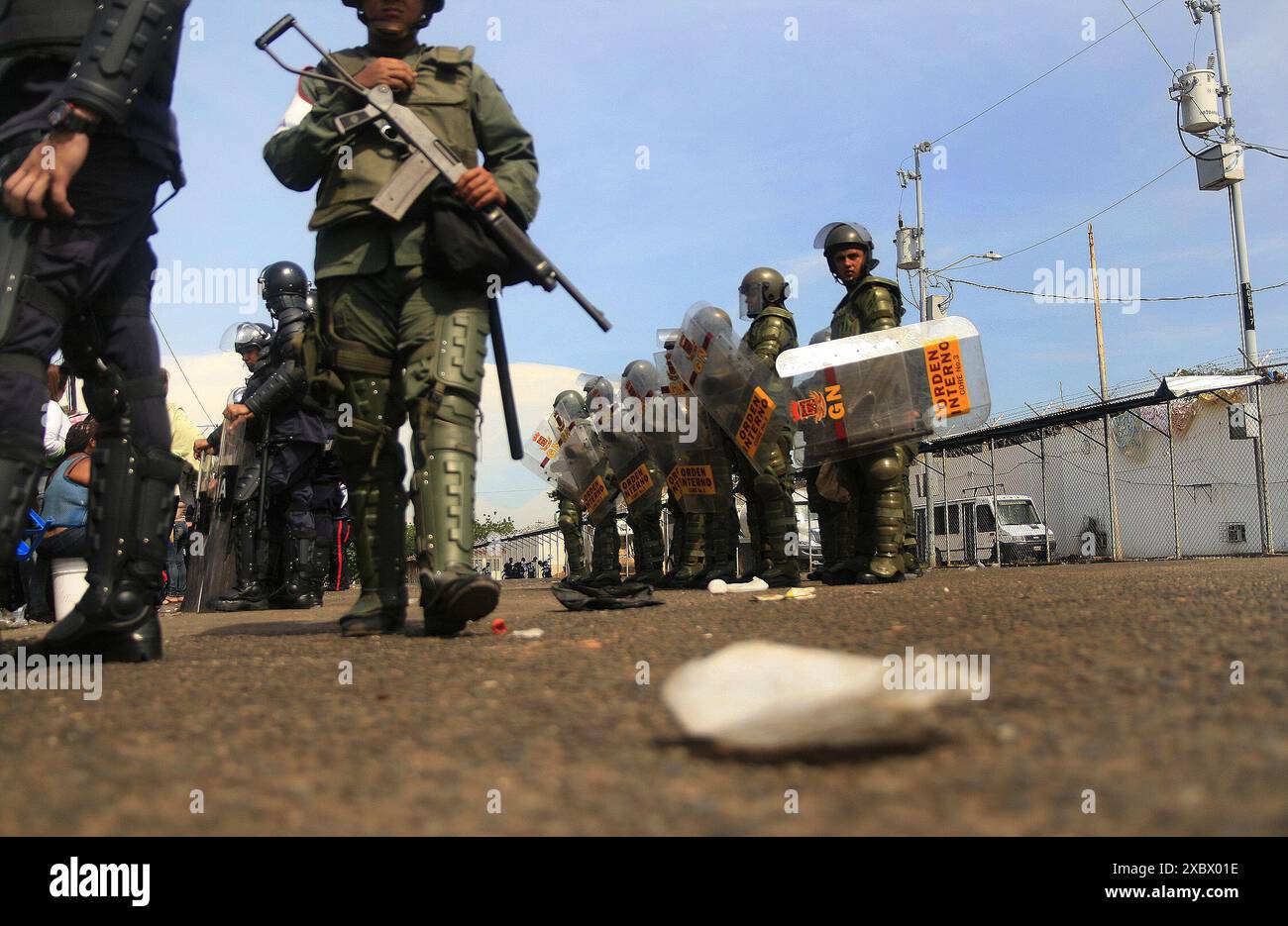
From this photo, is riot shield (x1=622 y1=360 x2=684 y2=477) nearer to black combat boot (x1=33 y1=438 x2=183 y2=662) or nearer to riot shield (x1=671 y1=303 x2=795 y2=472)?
riot shield (x1=671 y1=303 x2=795 y2=472)

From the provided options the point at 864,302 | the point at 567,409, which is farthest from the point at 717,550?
the point at 567,409

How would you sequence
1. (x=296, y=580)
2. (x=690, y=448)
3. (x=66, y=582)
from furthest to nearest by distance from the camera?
(x=690, y=448)
(x=296, y=580)
(x=66, y=582)

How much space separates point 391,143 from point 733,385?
4595 millimetres

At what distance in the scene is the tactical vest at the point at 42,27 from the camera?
2691mm

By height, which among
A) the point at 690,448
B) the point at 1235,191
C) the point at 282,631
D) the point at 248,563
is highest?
the point at 1235,191

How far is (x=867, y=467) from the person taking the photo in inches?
263

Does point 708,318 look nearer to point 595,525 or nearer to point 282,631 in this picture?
point 595,525

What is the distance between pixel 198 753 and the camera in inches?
60.2

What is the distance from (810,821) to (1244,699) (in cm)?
83

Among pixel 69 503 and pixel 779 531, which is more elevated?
pixel 69 503
